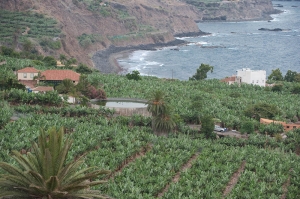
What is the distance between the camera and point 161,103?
1834 inches

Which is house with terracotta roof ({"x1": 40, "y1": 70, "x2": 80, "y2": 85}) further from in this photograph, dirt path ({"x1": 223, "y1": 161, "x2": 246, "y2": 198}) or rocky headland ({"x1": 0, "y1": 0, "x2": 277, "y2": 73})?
rocky headland ({"x1": 0, "y1": 0, "x2": 277, "y2": 73})

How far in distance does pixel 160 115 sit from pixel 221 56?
324ft

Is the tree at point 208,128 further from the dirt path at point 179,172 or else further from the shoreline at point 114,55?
the shoreline at point 114,55

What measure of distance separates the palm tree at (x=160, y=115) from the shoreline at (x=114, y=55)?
212 feet

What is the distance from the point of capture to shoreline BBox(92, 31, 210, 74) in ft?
383

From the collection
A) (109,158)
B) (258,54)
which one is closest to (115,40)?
(258,54)

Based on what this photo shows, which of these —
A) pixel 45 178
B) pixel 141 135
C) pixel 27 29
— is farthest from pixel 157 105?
pixel 27 29

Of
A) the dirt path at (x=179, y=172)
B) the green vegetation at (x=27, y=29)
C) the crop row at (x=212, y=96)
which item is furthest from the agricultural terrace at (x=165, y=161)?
the green vegetation at (x=27, y=29)

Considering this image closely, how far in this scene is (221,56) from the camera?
142875 millimetres

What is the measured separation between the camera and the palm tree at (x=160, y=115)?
152 ft

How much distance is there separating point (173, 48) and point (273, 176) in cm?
12721

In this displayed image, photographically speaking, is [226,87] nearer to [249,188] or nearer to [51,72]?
[51,72]

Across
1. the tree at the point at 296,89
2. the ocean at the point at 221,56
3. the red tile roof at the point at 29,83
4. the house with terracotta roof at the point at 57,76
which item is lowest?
the ocean at the point at 221,56

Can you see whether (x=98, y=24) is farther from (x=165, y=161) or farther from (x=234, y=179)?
(x=234, y=179)
